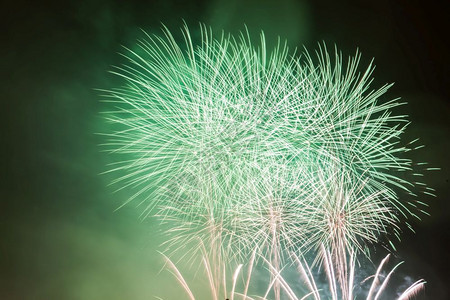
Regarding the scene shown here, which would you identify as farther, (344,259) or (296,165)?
(344,259)

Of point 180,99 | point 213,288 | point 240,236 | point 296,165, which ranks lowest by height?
point 213,288

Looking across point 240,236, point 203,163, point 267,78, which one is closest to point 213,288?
point 240,236

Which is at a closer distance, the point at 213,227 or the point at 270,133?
the point at 270,133

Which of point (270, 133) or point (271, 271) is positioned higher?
point (270, 133)

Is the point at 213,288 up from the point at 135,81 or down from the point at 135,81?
down

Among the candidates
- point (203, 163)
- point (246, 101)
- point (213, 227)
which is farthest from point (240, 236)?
point (246, 101)

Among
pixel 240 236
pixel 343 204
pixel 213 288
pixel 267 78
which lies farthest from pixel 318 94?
pixel 213 288

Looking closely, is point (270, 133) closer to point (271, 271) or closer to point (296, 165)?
point (296, 165)

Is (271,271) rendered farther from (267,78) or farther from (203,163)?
(267,78)

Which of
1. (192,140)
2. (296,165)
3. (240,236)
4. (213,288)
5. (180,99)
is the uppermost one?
(180,99)
